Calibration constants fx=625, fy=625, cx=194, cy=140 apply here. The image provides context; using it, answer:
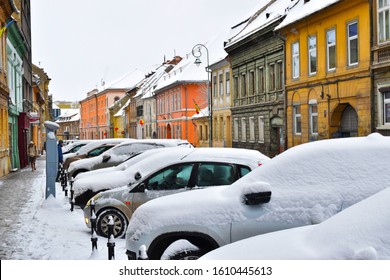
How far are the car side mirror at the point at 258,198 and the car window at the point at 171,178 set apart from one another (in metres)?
3.81

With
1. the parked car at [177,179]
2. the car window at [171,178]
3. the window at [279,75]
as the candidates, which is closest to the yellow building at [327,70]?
the window at [279,75]

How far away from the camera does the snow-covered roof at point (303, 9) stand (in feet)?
83.8

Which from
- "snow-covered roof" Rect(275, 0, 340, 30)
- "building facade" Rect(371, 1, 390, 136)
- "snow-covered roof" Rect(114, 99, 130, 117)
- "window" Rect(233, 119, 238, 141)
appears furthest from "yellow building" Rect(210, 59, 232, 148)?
"snow-covered roof" Rect(114, 99, 130, 117)

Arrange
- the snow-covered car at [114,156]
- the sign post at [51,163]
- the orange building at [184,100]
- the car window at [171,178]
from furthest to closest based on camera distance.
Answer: the orange building at [184,100], the snow-covered car at [114,156], the sign post at [51,163], the car window at [171,178]

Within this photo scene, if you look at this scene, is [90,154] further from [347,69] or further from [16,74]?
[16,74]

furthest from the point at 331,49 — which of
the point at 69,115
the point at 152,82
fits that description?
the point at 69,115

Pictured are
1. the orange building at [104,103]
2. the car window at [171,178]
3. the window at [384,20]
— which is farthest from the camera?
the orange building at [104,103]

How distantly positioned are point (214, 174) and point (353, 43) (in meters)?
16.1

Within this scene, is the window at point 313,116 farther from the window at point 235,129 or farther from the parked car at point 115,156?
the window at point 235,129

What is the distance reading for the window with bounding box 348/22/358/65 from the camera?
24203mm

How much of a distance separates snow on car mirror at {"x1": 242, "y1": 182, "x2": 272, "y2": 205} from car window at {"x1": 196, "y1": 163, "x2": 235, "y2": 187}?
3599 mm

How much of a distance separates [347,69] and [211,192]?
745 inches

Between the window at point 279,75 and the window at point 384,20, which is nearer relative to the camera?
the window at point 384,20

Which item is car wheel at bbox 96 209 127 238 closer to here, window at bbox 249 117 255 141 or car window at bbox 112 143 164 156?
car window at bbox 112 143 164 156
